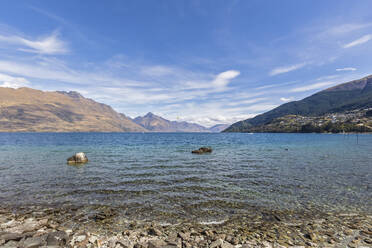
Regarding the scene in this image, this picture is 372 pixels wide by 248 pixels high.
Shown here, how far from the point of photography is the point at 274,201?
45.3 ft

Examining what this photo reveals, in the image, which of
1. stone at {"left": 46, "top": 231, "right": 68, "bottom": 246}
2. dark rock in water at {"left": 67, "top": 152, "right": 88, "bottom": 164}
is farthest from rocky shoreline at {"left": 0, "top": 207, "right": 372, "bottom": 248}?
dark rock in water at {"left": 67, "top": 152, "right": 88, "bottom": 164}

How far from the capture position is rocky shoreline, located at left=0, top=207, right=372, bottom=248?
8.16 m

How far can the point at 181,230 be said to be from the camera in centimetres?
961

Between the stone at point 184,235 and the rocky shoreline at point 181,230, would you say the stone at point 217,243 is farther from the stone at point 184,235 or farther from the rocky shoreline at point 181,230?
the stone at point 184,235

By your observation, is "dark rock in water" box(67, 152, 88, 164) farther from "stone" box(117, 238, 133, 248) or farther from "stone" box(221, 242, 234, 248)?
"stone" box(221, 242, 234, 248)

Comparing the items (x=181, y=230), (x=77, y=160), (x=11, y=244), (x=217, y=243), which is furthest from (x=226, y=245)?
(x=77, y=160)

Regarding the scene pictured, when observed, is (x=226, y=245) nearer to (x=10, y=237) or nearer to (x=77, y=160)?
(x=10, y=237)

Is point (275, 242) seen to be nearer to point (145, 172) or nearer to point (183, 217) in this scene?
point (183, 217)

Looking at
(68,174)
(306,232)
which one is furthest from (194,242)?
(68,174)

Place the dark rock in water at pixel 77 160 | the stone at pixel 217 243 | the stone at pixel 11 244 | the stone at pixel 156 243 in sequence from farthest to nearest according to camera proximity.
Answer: the dark rock in water at pixel 77 160
the stone at pixel 217 243
the stone at pixel 156 243
the stone at pixel 11 244

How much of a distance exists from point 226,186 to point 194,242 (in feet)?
32.6

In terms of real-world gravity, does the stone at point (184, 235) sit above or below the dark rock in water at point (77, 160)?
below

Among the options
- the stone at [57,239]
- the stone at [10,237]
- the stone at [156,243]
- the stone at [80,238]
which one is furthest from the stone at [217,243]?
the stone at [10,237]

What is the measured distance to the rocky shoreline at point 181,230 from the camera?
816cm
